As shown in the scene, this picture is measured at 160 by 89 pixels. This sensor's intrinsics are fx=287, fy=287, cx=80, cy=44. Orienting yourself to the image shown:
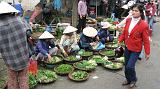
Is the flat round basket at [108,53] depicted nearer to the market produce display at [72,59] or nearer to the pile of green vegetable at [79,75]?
the market produce display at [72,59]

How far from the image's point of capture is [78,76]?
7.57m

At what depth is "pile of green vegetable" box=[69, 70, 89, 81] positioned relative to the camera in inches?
295

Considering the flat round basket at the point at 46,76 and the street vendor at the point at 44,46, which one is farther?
the street vendor at the point at 44,46

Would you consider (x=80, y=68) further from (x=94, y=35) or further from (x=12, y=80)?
(x=12, y=80)

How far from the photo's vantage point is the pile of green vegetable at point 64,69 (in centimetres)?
789

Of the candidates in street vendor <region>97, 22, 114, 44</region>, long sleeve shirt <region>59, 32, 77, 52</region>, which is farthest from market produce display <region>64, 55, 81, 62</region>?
street vendor <region>97, 22, 114, 44</region>

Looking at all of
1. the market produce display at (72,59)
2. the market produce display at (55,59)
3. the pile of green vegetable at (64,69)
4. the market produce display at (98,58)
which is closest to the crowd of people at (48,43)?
the market produce display at (55,59)

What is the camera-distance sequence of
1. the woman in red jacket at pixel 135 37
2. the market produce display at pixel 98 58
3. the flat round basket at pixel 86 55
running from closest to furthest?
1. the woman in red jacket at pixel 135 37
2. the market produce display at pixel 98 58
3. the flat round basket at pixel 86 55

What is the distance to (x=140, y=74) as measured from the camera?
8055 mm

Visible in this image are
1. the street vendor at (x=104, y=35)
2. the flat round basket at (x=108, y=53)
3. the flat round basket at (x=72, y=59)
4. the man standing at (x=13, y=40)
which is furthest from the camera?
the street vendor at (x=104, y=35)

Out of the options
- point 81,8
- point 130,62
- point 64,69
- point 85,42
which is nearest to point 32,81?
point 64,69

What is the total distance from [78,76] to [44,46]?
156cm

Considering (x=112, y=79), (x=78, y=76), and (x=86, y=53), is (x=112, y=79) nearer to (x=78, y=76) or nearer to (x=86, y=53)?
(x=78, y=76)

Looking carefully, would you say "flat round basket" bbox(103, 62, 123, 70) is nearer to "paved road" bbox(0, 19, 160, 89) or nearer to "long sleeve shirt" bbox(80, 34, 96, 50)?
"paved road" bbox(0, 19, 160, 89)
